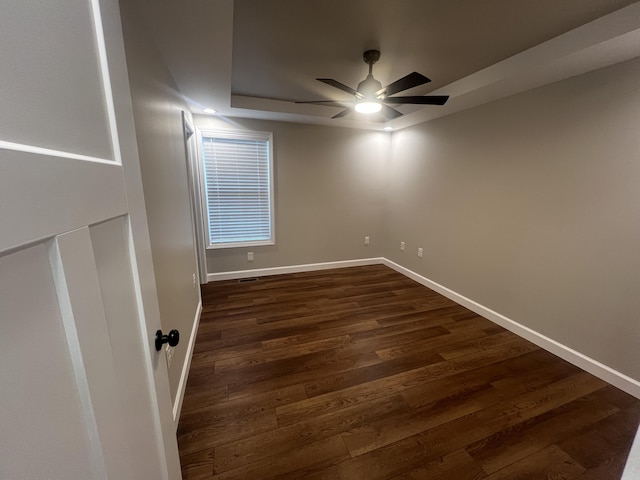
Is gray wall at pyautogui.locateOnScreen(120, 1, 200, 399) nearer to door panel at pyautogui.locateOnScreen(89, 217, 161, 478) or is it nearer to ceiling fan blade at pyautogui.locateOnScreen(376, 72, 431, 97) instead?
door panel at pyautogui.locateOnScreen(89, 217, 161, 478)

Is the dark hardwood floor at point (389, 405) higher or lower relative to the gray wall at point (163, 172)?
lower

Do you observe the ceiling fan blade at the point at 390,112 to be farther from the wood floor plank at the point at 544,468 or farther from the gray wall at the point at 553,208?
the wood floor plank at the point at 544,468

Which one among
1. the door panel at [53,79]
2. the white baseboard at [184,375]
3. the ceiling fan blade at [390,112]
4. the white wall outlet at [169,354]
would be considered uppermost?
the ceiling fan blade at [390,112]

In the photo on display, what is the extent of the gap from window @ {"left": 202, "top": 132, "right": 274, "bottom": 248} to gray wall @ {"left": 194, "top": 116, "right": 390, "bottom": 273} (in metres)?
0.12

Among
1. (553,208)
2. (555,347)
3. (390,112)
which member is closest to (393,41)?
(390,112)

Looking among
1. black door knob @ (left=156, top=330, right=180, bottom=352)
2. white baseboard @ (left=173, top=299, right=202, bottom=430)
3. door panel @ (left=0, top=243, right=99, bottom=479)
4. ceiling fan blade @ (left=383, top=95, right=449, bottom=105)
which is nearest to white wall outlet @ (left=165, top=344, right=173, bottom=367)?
white baseboard @ (left=173, top=299, right=202, bottom=430)

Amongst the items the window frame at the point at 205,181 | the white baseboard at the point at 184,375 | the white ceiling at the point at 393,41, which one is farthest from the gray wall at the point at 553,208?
the white baseboard at the point at 184,375

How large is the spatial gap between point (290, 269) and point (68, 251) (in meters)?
3.59

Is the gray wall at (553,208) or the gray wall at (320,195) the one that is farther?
the gray wall at (320,195)

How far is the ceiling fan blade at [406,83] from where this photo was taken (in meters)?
1.72

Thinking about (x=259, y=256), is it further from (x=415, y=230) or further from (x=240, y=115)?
(x=415, y=230)

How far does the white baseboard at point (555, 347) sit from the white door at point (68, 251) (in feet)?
9.56

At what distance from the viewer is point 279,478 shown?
4.04 feet

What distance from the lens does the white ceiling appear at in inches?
57.5
